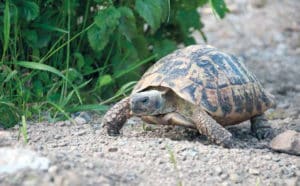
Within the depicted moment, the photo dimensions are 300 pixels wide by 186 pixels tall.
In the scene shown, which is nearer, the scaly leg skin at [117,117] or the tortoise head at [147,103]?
the tortoise head at [147,103]

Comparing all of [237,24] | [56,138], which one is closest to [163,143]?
[56,138]

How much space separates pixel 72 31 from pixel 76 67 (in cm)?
28

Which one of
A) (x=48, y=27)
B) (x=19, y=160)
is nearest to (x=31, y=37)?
(x=48, y=27)

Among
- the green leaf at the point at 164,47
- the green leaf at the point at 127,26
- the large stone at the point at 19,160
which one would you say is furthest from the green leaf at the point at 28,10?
the large stone at the point at 19,160

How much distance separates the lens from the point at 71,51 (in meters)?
5.70

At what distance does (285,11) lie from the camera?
10.5 m

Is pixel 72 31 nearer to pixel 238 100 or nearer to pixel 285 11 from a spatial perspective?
pixel 238 100

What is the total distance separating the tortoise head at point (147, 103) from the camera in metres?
4.74

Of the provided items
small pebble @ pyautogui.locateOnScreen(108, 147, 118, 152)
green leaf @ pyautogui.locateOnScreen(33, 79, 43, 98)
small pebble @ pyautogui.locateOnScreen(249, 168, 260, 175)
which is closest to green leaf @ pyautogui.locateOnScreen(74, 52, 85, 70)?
green leaf @ pyautogui.locateOnScreen(33, 79, 43, 98)

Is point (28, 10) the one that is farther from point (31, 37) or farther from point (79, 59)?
point (79, 59)

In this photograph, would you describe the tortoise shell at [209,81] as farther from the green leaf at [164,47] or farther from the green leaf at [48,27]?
the green leaf at [164,47]

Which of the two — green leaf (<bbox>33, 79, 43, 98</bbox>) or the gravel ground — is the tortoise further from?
green leaf (<bbox>33, 79, 43, 98</bbox>)

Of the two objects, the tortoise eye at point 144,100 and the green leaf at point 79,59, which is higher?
the green leaf at point 79,59

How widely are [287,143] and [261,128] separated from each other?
61 cm
